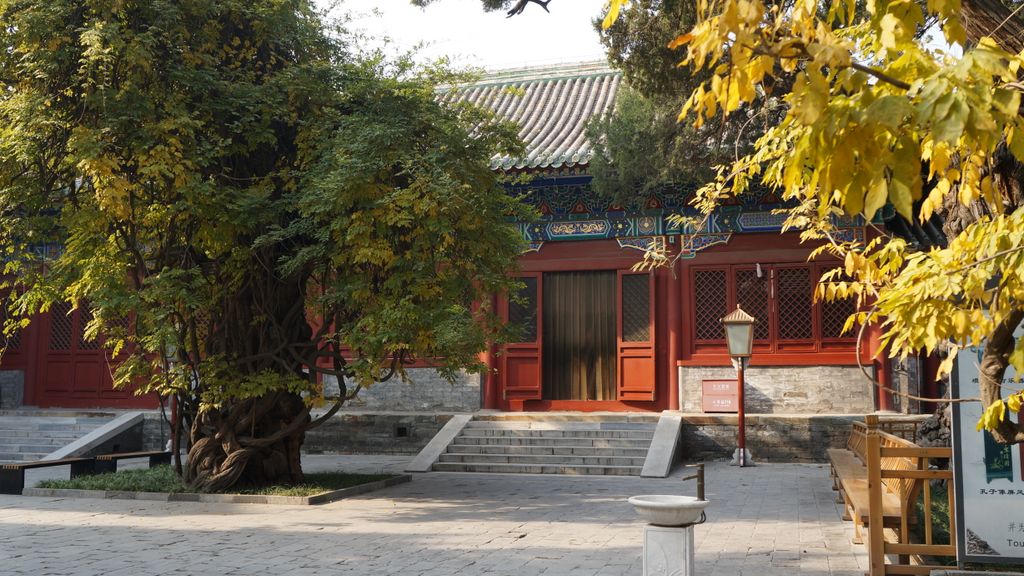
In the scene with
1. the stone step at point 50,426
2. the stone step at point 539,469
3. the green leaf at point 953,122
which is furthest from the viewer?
the stone step at point 50,426

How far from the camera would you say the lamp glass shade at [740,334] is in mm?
11844

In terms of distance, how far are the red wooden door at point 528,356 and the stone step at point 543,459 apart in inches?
Result: 84.8

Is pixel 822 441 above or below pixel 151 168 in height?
below

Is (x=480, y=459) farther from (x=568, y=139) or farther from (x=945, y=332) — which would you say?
(x=945, y=332)

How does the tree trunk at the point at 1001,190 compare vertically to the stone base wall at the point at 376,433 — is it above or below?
above

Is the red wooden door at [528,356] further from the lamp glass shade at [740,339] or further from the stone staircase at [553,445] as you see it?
the lamp glass shade at [740,339]

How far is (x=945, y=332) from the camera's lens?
9.32 ft

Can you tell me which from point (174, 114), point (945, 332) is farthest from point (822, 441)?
point (945, 332)

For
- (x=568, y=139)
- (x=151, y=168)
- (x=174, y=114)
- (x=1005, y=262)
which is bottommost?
(x=1005, y=262)

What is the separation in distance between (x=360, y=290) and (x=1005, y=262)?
251 inches

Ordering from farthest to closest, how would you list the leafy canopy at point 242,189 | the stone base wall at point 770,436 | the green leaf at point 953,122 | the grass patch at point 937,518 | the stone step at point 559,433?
1. the stone step at point 559,433
2. the stone base wall at point 770,436
3. the leafy canopy at point 242,189
4. the grass patch at point 937,518
5. the green leaf at point 953,122

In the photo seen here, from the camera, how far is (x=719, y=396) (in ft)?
43.5

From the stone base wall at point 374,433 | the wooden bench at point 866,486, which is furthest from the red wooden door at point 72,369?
the wooden bench at point 866,486

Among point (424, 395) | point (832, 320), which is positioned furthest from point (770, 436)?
point (424, 395)
